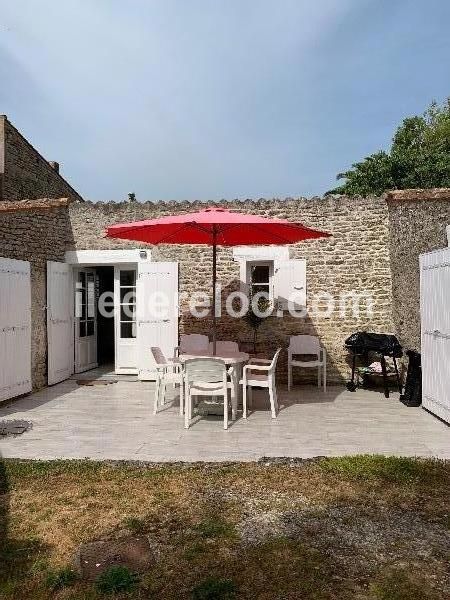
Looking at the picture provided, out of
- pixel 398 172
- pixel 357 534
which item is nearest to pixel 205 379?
pixel 357 534

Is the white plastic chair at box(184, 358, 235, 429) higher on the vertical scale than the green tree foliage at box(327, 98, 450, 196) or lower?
lower

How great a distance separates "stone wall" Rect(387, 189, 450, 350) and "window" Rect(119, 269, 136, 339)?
4.78m

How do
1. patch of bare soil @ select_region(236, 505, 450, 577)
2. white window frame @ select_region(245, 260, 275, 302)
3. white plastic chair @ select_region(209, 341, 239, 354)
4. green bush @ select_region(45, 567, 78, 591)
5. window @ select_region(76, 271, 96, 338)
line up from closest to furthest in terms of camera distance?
green bush @ select_region(45, 567, 78, 591), patch of bare soil @ select_region(236, 505, 450, 577), white plastic chair @ select_region(209, 341, 239, 354), white window frame @ select_region(245, 260, 275, 302), window @ select_region(76, 271, 96, 338)

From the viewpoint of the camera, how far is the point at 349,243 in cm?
859

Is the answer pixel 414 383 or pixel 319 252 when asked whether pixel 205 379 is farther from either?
pixel 319 252

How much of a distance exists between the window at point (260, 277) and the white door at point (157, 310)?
1.32 metres

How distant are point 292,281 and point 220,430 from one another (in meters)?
3.70

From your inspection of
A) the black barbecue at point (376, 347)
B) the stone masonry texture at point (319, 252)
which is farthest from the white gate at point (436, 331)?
the stone masonry texture at point (319, 252)

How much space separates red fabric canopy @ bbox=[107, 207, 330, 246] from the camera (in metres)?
5.54

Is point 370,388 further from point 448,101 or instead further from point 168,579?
point 448,101

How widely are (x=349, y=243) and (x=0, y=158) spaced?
7.11 m

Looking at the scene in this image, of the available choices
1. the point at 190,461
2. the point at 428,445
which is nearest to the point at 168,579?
the point at 190,461

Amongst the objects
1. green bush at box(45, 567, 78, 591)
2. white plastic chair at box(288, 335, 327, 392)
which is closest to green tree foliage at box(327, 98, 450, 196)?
white plastic chair at box(288, 335, 327, 392)

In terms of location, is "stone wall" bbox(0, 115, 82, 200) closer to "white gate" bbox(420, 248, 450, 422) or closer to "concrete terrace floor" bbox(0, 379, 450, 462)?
"concrete terrace floor" bbox(0, 379, 450, 462)
